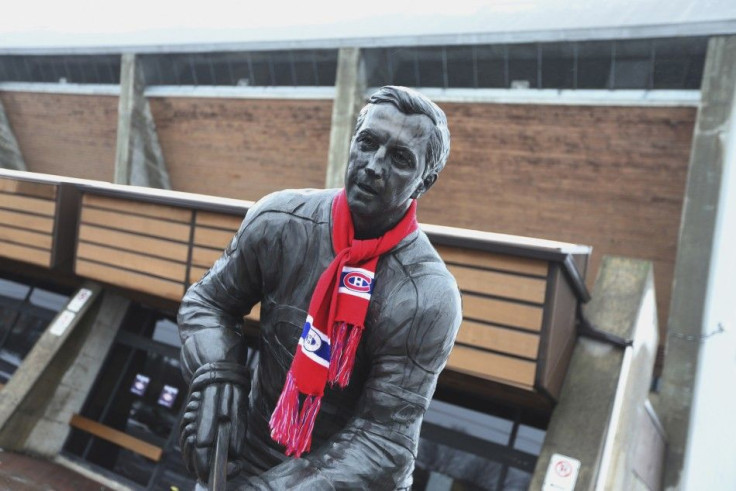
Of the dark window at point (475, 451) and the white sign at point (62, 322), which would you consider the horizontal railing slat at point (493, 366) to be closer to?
the dark window at point (475, 451)

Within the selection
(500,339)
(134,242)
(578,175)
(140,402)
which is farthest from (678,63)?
(140,402)

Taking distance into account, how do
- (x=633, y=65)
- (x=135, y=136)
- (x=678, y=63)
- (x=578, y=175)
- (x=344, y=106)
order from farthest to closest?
(x=135, y=136), (x=344, y=106), (x=578, y=175), (x=633, y=65), (x=678, y=63)

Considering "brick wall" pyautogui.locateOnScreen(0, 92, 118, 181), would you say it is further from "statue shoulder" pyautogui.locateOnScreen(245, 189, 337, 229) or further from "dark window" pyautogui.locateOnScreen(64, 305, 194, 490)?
"statue shoulder" pyautogui.locateOnScreen(245, 189, 337, 229)

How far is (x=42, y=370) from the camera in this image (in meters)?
7.20

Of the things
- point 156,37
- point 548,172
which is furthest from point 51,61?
point 548,172

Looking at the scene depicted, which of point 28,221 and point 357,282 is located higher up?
point 357,282

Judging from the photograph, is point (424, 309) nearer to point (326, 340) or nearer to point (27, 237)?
point (326, 340)

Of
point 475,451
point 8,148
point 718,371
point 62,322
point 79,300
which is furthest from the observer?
point 8,148

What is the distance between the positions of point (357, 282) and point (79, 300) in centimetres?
708

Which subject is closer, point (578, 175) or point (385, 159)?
point (385, 159)

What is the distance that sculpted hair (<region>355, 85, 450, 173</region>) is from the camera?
1.59m

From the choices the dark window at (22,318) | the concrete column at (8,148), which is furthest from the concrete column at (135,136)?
the dark window at (22,318)

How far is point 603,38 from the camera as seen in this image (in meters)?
9.30

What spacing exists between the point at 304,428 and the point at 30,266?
8.07 metres
